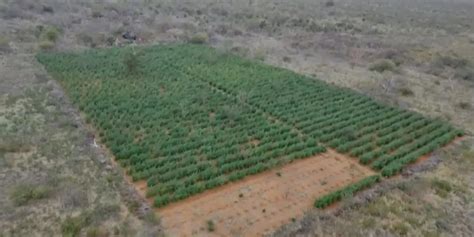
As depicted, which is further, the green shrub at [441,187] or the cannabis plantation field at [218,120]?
the cannabis plantation field at [218,120]

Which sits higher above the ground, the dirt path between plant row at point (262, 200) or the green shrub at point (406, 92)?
the dirt path between plant row at point (262, 200)

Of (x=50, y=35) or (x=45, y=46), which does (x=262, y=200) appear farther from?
(x=50, y=35)

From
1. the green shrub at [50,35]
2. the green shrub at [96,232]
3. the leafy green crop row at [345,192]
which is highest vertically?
the green shrub at [50,35]

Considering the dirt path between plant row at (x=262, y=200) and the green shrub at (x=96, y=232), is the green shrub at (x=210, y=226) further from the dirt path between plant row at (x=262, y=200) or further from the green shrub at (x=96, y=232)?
the green shrub at (x=96, y=232)

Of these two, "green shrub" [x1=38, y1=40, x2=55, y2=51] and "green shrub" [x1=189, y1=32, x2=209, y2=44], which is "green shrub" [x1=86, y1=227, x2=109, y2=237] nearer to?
"green shrub" [x1=38, y1=40, x2=55, y2=51]

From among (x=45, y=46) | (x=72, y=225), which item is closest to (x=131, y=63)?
(x=45, y=46)

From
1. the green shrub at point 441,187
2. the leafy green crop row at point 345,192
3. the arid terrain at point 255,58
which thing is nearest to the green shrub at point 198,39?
the arid terrain at point 255,58
